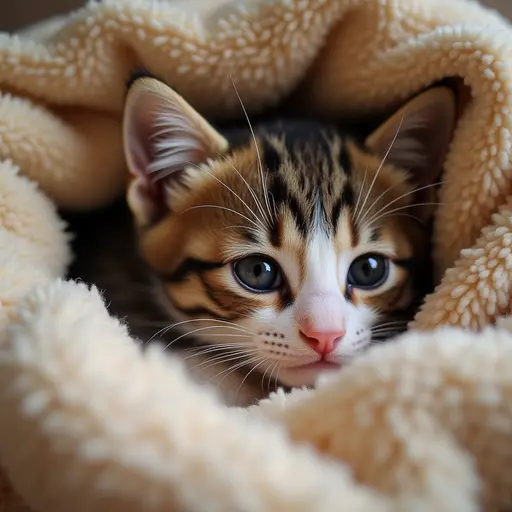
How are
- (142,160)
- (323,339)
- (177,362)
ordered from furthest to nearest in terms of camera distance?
(142,160), (323,339), (177,362)

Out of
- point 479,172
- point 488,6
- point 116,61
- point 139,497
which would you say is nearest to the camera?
point 139,497

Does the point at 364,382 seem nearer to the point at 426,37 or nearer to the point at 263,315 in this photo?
the point at 263,315

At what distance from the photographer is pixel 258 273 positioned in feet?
2.78

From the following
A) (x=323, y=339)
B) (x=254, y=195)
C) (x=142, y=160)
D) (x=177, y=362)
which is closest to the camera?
(x=177, y=362)

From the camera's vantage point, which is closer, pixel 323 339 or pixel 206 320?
pixel 323 339

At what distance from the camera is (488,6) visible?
1.20m

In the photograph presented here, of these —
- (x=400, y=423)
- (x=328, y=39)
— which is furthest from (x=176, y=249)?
(x=400, y=423)

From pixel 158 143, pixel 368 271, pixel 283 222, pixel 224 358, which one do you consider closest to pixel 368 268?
pixel 368 271

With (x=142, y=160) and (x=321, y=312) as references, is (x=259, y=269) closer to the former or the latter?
(x=321, y=312)

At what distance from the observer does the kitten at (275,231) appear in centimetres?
80

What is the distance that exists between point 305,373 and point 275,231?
20cm

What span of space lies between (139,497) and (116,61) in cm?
70

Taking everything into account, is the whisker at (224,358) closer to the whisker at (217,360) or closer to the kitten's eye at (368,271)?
the whisker at (217,360)

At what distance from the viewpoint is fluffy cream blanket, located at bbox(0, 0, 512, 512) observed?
44cm
